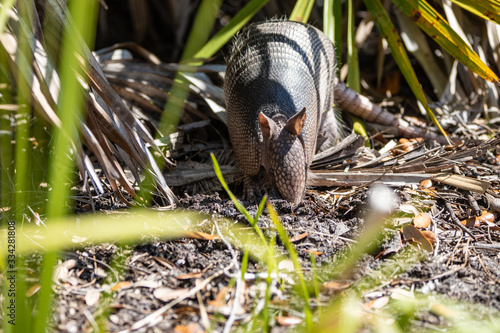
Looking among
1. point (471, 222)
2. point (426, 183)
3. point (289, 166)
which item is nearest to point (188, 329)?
point (289, 166)

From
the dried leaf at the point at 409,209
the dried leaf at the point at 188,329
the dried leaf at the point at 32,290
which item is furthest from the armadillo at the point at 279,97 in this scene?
the dried leaf at the point at 32,290

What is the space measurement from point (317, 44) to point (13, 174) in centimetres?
259

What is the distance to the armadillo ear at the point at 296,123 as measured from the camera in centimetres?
301

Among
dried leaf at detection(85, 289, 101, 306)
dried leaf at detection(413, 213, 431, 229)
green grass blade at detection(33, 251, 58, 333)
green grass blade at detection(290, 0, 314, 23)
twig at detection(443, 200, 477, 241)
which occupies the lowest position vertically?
dried leaf at detection(85, 289, 101, 306)

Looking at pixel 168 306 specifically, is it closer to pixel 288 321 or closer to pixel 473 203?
pixel 288 321

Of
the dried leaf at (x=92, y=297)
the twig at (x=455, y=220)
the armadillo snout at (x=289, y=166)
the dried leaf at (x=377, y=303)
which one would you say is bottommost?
the dried leaf at (x=377, y=303)

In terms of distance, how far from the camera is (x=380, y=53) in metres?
5.04

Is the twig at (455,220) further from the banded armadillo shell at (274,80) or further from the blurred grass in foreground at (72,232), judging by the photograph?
the banded armadillo shell at (274,80)

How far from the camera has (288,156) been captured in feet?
10.1

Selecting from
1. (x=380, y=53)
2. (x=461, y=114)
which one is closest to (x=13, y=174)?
(x=380, y=53)

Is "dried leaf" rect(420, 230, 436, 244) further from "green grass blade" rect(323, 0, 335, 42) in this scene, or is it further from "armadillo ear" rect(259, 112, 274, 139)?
"green grass blade" rect(323, 0, 335, 42)

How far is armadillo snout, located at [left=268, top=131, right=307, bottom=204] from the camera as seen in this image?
10.0 ft

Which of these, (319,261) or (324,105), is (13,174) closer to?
(319,261)

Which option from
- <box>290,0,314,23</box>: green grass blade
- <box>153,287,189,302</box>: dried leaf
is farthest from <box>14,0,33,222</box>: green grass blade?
<box>290,0,314,23</box>: green grass blade
